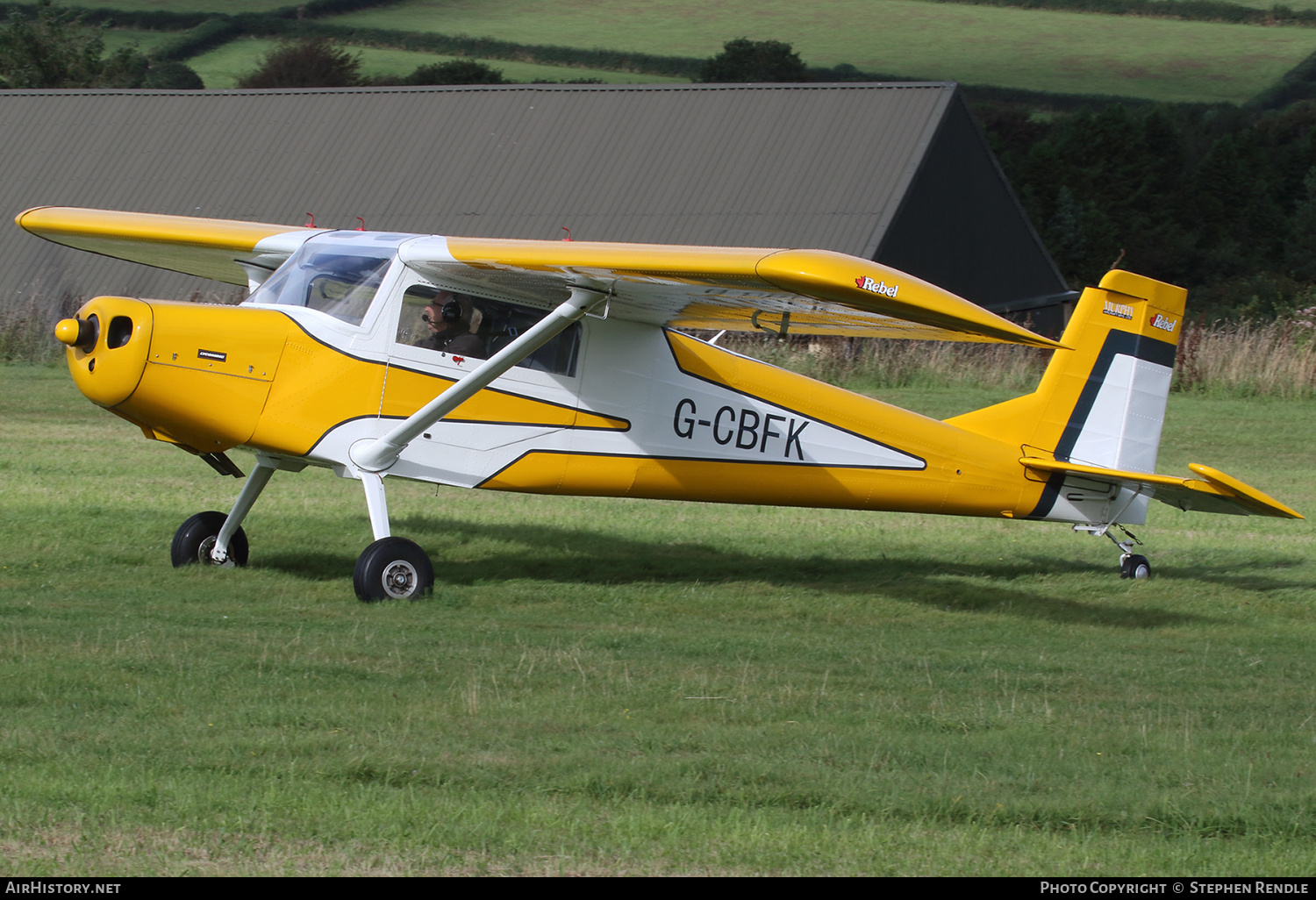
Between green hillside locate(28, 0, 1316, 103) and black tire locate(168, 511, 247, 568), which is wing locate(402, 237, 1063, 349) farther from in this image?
green hillside locate(28, 0, 1316, 103)

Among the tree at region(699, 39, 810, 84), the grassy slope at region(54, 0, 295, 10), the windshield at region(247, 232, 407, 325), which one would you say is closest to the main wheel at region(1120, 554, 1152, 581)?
the windshield at region(247, 232, 407, 325)

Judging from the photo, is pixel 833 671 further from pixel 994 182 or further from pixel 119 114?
pixel 119 114

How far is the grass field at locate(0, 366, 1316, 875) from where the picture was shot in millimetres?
4609

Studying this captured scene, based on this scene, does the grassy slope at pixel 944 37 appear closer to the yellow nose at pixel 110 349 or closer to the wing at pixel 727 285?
the wing at pixel 727 285

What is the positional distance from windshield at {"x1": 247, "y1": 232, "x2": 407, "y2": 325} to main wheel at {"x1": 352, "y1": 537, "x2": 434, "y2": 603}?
154 centimetres

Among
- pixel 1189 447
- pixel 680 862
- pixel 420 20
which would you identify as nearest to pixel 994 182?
pixel 1189 447

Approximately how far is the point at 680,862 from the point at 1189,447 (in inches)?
644

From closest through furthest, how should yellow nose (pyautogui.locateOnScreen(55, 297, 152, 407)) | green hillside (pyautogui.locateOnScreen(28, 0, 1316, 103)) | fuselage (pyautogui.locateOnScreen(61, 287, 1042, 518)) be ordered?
yellow nose (pyautogui.locateOnScreen(55, 297, 152, 407)) → fuselage (pyautogui.locateOnScreen(61, 287, 1042, 518)) → green hillside (pyautogui.locateOnScreen(28, 0, 1316, 103))

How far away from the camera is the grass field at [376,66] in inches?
2906

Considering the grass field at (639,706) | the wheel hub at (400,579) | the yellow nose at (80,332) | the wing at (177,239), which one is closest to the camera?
the grass field at (639,706)

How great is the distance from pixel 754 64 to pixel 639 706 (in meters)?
69.1

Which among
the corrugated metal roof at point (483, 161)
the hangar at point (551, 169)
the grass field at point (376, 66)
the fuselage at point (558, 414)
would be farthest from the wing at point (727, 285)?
the grass field at point (376, 66)

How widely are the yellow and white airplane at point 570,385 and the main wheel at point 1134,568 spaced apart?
2 centimetres

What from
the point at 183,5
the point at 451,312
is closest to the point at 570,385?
the point at 451,312
